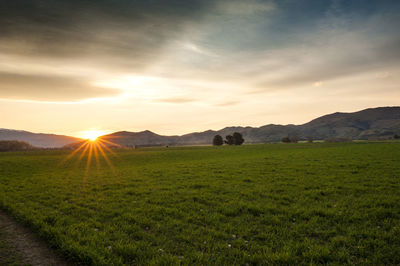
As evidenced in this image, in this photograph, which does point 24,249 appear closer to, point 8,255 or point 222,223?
point 8,255

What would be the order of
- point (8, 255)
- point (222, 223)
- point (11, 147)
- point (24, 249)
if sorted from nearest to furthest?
point (8, 255), point (24, 249), point (222, 223), point (11, 147)

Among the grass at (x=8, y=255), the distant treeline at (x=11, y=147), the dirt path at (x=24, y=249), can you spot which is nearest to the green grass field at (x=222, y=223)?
the dirt path at (x=24, y=249)

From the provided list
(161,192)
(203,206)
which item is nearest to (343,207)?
(203,206)

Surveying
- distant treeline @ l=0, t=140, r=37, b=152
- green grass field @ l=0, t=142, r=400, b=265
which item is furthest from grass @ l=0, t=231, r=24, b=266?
distant treeline @ l=0, t=140, r=37, b=152

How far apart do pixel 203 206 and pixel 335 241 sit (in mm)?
7219

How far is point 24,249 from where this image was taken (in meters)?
8.62

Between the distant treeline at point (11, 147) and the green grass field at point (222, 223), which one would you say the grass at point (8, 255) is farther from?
the distant treeline at point (11, 147)

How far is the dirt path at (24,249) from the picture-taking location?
308 inches

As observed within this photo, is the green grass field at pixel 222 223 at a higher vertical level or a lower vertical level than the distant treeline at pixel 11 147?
lower

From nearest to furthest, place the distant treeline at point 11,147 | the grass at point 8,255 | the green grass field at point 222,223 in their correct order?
the grass at point 8,255 → the green grass field at point 222,223 → the distant treeline at point 11,147

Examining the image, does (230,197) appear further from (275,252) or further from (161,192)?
→ (275,252)

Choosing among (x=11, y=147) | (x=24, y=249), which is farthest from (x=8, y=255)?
(x=11, y=147)

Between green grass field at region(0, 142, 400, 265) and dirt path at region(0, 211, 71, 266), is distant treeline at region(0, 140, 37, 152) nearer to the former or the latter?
green grass field at region(0, 142, 400, 265)

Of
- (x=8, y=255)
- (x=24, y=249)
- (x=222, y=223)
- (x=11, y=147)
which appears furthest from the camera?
(x=11, y=147)
